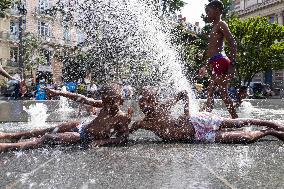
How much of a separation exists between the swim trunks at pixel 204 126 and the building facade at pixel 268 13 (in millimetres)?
44474

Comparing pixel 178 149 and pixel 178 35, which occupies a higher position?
pixel 178 35

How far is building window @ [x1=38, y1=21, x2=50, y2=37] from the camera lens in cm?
4766

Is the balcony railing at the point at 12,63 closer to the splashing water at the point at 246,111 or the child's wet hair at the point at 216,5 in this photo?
the splashing water at the point at 246,111

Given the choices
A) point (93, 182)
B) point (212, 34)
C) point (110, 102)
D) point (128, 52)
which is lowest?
point (93, 182)

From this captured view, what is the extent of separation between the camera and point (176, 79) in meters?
13.0

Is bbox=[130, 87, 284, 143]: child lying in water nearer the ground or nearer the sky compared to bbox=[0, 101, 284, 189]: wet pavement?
nearer the sky

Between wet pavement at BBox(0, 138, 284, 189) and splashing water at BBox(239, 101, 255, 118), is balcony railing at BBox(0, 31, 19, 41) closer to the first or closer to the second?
splashing water at BBox(239, 101, 255, 118)

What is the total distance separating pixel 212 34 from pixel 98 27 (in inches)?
1127

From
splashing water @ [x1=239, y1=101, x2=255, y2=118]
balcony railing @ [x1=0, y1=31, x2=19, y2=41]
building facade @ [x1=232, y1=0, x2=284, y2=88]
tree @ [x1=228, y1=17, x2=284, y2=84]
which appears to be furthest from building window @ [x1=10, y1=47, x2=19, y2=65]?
splashing water @ [x1=239, y1=101, x2=255, y2=118]

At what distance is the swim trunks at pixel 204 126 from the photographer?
434 centimetres

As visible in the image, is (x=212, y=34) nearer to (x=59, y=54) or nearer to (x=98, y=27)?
(x=98, y=27)

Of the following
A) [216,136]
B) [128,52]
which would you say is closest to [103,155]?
[216,136]

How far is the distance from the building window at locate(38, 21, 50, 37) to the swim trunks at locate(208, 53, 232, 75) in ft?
141

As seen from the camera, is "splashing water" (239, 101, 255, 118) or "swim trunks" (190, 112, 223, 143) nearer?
"swim trunks" (190, 112, 223, 143)
